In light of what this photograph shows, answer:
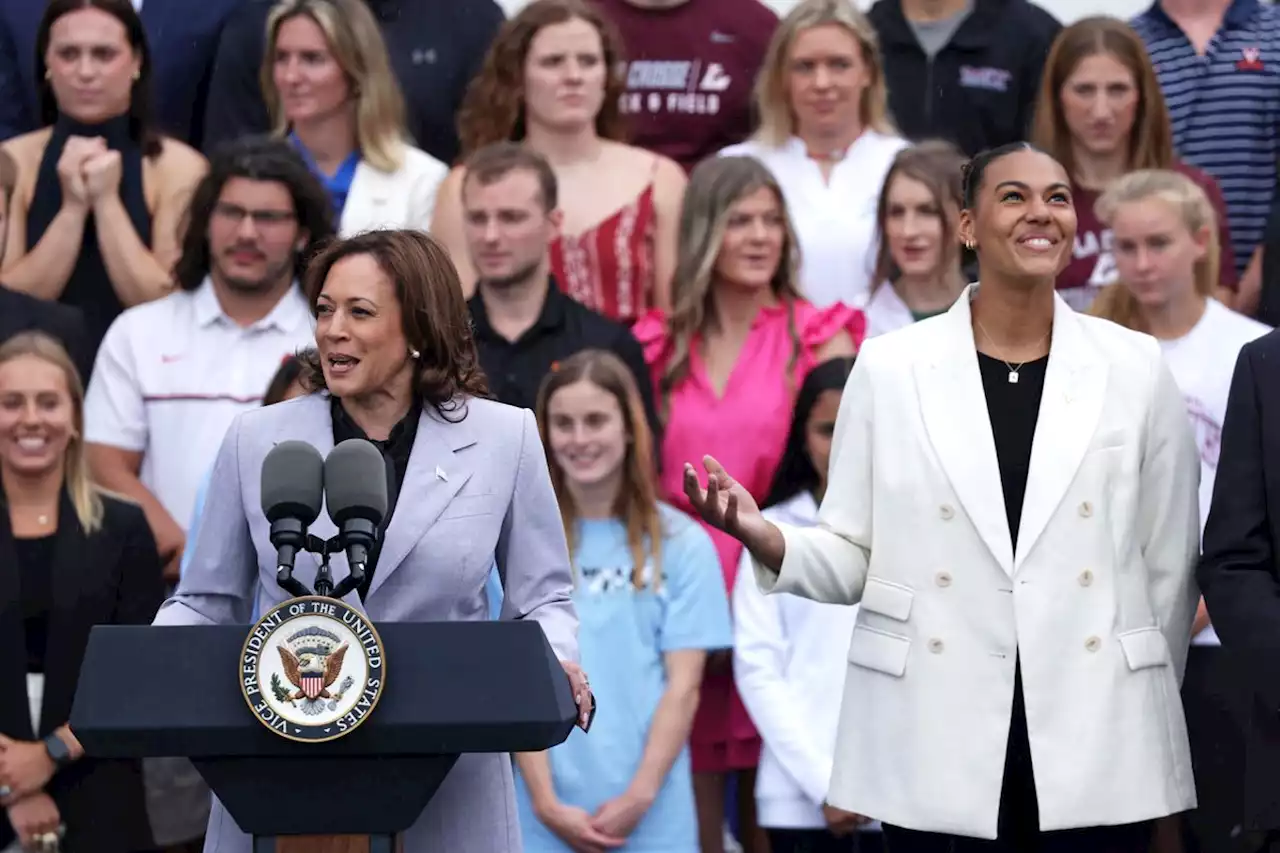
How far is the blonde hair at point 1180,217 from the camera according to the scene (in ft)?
22.1

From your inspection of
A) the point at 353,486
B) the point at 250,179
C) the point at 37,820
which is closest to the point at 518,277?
the point at 250,179

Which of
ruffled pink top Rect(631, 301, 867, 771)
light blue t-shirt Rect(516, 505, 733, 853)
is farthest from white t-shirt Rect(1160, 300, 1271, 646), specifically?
light blue t-shirt Rect(516, 505, 733, 853)

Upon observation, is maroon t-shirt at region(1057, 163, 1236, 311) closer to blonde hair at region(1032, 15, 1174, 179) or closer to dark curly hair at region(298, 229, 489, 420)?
blonde hair at region(1032, 15, 1174, 179)

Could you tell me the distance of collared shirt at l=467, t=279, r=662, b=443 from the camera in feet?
21.8

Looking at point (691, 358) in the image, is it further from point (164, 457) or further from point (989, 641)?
point (989, 641)

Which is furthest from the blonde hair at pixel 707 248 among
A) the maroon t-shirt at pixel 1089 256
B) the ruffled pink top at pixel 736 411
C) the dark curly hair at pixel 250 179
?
the dark curly hair at pixel 250 179

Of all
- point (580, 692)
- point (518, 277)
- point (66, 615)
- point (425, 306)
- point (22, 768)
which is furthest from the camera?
point (518, 277)

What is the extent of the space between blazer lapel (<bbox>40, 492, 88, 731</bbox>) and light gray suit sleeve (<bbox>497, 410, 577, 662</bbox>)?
231 cm

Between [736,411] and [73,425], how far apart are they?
184 centimetres

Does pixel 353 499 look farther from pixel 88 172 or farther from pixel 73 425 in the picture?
pixel 88 172

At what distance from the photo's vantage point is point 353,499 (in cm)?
352

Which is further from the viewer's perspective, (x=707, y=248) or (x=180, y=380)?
(x=707, y=248)

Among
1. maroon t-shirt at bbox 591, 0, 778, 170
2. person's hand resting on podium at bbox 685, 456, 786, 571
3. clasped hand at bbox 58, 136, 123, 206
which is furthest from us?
maroon t-shirt at bbox 591, 0, 778, 170

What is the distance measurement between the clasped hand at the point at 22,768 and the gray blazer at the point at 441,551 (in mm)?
2103
